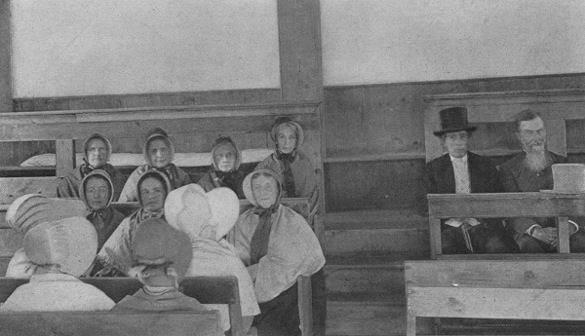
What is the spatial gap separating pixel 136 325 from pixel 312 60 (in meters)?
2.61

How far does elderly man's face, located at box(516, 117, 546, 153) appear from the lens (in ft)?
10.6

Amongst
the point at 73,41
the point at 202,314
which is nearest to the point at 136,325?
the point at 202,314

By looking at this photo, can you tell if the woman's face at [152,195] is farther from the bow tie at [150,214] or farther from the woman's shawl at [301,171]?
the woman's shawl at [301,171]

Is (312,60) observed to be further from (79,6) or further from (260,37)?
(79,6)

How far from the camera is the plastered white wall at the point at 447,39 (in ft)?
13.3

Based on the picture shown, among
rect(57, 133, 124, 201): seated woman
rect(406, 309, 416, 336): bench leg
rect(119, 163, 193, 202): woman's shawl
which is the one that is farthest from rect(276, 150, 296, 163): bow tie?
rect(406, 309, 416, 336): bench leg

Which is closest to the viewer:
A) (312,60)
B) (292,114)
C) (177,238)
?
(177,238)

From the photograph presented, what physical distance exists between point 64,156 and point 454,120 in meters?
2.03

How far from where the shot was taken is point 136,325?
211 cm

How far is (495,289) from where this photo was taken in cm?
251

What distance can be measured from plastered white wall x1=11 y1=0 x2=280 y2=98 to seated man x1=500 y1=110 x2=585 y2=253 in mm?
1738

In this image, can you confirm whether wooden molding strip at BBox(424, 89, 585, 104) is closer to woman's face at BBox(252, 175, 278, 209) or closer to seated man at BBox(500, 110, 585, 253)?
seated man at BBox(500, 110, 585, 253)

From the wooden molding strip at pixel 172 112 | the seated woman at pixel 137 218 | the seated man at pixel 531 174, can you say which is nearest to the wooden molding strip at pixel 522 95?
the seated man at pixel 531 174

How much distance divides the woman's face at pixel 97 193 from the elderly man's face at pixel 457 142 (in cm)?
168
